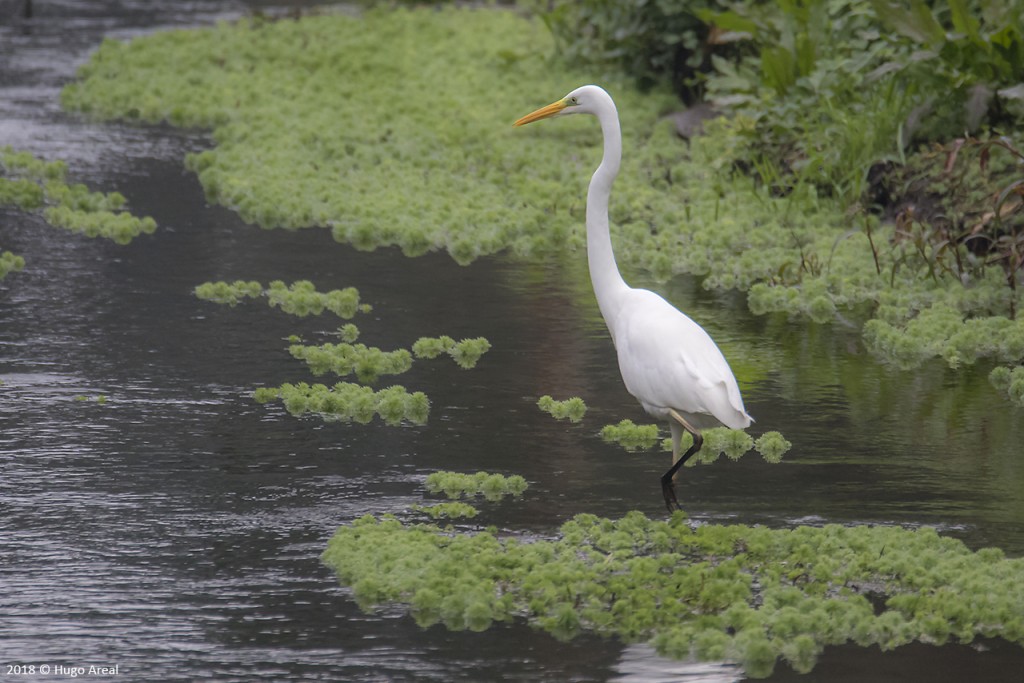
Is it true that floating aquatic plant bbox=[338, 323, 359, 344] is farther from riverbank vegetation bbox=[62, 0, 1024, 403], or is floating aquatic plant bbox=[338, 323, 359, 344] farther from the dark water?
riverbank vegetation bbox=[62, 0, 1024, 403]

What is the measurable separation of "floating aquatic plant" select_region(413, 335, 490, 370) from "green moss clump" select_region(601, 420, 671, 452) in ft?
4.40

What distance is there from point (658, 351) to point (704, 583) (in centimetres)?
125

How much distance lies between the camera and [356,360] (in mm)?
7930

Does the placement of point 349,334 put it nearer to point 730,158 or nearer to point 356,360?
point 356,360

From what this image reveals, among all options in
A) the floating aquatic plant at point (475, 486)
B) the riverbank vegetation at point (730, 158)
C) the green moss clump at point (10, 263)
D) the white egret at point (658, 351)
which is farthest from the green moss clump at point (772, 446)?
the green moss clump at point (10, 263)

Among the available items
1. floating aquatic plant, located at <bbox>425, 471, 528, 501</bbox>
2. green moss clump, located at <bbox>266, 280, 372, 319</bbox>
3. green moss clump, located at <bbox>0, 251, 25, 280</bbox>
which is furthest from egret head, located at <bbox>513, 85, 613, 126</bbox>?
green moss clump, located at <bbox>0, 251, 25, 280</bbox>

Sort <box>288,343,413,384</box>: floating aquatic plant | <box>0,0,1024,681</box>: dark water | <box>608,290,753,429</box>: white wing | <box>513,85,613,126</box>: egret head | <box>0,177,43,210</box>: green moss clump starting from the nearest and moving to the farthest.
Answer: <box>0,0,1024,681</box>: dark water
<box>608,290,753,429</box>: white wing
<box>513,85,613,126</box>: egret head
<box>288,343,413,384</box>: floating aquatic plant
<box>0,177,43,210</box>: green moss clump

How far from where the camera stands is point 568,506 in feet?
20.2

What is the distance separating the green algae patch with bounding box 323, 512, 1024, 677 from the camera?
5.00 metres

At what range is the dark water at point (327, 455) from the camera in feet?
16.2

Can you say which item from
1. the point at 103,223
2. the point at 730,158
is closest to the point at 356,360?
the point at 103,223

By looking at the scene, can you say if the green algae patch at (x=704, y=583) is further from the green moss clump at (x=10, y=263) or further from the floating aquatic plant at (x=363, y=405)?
the green moss clump at (x=10, y=263)

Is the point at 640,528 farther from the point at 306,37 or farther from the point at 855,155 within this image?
the point at 306,37

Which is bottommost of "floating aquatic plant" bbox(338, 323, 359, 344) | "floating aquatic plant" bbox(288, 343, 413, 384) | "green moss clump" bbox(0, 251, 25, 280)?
"floating aquatic plant" bbox(288, 343, 413, 384)
